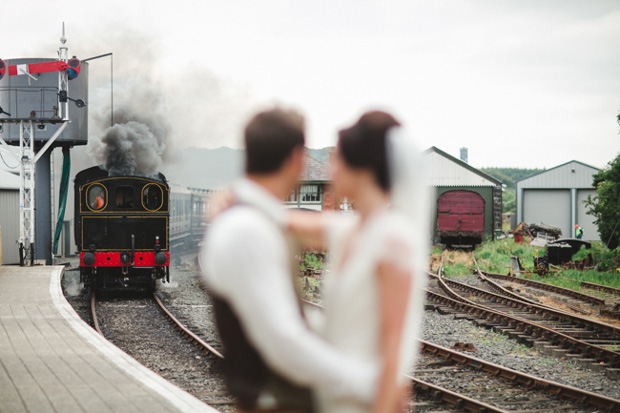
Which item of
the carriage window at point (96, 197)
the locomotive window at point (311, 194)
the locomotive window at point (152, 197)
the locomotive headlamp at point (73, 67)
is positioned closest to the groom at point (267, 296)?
the locomotive window at point (152, 197)

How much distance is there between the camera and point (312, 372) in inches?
67.8

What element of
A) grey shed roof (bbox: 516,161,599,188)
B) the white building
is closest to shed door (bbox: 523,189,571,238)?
the white building

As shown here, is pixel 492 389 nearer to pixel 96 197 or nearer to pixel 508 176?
pixel 96 197

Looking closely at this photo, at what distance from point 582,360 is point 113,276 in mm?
10460

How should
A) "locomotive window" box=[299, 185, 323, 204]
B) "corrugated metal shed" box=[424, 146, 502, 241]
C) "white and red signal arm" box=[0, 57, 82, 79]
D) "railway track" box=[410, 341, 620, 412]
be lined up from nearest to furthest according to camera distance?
1. "railway track" box=[410, 341, 620, 412]
2. "white and red signal arm" box=[0, 57, 82, 79]
3. "locomotive window" box=[299, 185, 323, 204]
4. "corrugated metal shed" box=[424, 146, 502, 241]

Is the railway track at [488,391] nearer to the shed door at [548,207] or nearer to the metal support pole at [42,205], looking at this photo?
the metal support pole at [42,205]

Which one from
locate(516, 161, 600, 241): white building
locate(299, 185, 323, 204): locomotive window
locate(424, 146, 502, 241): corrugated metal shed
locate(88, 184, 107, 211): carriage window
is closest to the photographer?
locate(88, 184, 107, 211): carriage window

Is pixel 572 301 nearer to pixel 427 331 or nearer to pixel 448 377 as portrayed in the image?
pixel 427 331

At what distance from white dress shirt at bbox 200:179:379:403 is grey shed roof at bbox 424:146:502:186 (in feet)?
110

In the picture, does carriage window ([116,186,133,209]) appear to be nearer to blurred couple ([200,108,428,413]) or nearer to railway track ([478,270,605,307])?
railway track ([478,270,605,307])

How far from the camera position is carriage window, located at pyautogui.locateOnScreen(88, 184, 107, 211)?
15453 mm

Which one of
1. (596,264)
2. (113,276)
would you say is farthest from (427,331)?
(596,264)

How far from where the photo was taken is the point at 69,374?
6.25 meters

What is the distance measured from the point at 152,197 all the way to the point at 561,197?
3229 centimetres
